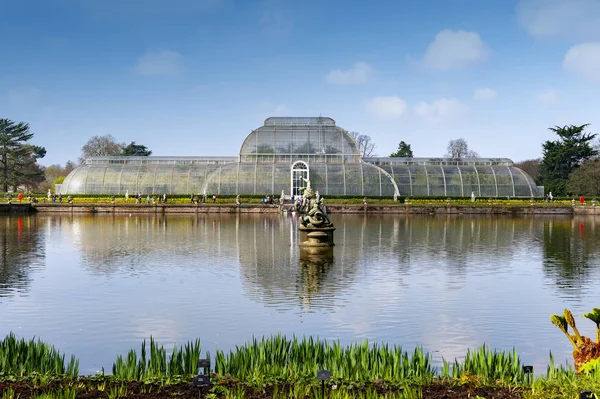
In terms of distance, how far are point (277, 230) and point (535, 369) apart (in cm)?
3622

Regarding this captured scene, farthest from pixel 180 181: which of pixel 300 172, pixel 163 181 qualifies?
pixel 300 172

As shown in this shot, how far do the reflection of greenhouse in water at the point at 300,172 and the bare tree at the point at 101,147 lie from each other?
4219cm

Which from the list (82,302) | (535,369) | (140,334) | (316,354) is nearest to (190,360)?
(316,354)

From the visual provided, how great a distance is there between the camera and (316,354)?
12172mm

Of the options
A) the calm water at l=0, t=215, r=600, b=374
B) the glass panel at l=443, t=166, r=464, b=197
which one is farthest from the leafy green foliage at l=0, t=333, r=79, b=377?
the glass panel at l=443, t=166, r=464, b=197

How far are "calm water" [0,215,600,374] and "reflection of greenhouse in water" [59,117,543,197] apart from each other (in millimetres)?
49873

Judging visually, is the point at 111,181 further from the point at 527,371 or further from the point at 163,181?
the point at 527,371

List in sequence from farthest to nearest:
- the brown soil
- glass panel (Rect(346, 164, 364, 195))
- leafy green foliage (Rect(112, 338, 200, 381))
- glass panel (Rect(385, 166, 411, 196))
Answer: glass panel (Rect(385, 166, 411, 196)) → glass panel (Rect(346, 164, 364, 195)) → leafy green foliage (Rect(112, 338, 200, 381)) → the brown soil

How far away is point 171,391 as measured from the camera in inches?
425

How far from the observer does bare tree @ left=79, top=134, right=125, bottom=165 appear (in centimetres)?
13825

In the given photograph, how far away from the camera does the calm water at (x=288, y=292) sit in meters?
15.7

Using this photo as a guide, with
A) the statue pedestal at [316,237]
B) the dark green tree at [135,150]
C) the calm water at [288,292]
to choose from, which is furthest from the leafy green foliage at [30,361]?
the dark green tree at [135,150]

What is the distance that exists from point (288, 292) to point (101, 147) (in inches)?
4887

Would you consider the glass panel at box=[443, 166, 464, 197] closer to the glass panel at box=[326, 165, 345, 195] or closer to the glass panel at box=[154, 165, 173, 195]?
the glass panel at box=[326, 165, 345, 195]
